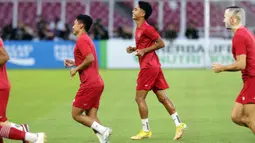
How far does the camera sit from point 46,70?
102 feet

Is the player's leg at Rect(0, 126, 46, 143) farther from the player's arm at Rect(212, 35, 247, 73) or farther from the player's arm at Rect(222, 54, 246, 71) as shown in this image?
the player's arm at Rect(222, 54, 246, 71)

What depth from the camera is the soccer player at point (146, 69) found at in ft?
42.2

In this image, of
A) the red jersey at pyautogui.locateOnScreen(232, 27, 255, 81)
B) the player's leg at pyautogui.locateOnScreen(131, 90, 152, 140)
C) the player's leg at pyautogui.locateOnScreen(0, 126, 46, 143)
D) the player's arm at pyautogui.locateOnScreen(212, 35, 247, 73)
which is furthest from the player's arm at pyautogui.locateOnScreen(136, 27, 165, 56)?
the player's leg at pyautogui.locateOnScreen(0, 126, 46, 143)

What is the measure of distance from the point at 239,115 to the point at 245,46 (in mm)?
1096

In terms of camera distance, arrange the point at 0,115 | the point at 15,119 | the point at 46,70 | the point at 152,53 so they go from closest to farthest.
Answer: the point at 0,115 < the point at 152,53 < the point at 15,119 < the point at 46,70

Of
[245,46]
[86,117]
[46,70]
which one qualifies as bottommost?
[46,70]

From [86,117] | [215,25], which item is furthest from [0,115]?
[215,25]

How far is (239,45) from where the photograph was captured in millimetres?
10633

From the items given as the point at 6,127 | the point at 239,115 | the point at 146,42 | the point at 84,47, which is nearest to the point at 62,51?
the point at 146,42

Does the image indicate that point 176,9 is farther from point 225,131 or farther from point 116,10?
point 225,131

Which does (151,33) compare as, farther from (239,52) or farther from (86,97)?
(239,52)

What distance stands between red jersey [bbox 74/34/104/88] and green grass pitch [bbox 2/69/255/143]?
4.67ft

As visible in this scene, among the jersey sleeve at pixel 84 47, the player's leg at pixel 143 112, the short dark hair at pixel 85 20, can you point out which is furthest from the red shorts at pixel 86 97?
the player's leg at pixel 143 112

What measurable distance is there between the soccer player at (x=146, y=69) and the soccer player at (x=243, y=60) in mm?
1870
